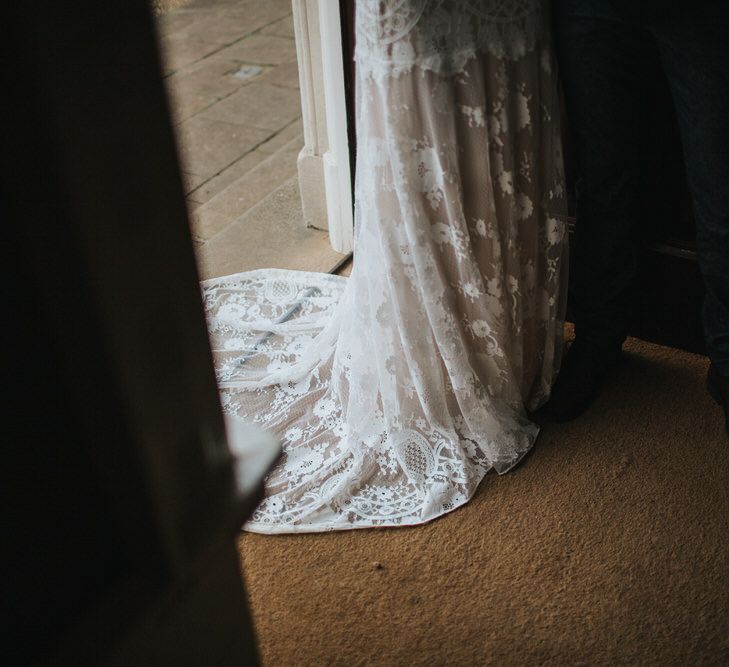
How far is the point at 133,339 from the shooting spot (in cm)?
39

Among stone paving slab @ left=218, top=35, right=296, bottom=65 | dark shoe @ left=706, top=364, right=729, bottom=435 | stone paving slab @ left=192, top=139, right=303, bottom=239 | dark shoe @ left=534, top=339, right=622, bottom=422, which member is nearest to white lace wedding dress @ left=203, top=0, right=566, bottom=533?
dark shoe @ left=534, top=339, right=622, bottom=422

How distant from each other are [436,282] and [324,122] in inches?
35.3

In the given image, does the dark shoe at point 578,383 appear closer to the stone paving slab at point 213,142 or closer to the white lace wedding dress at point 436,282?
the white lace wedding dress at point 436,282

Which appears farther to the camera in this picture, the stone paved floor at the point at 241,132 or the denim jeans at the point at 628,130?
the stone paved floor at the point at 241,132

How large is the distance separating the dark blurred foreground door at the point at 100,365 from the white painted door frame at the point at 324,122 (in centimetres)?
173

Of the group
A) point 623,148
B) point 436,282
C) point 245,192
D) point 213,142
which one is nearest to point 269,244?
point 245,192

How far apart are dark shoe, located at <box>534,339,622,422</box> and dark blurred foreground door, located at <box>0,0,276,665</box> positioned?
130 centimetres

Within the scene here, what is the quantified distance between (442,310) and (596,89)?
0.49m

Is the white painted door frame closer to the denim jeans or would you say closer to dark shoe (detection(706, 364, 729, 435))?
the denim jeans

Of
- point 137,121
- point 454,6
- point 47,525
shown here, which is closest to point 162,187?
point 137,121

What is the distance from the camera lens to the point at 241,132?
3047mm

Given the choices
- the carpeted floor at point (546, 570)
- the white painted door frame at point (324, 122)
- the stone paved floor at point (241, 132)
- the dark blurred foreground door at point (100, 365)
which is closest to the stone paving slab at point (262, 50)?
the stone paved floor at point (241, 132)

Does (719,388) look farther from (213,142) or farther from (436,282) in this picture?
(213,142)

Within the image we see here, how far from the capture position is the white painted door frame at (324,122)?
6.67ft
